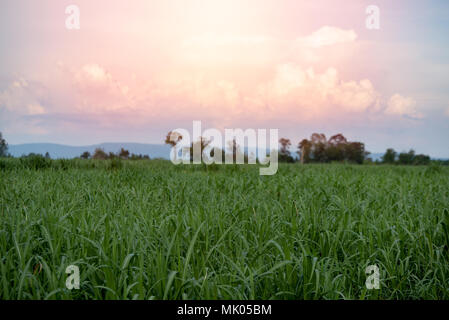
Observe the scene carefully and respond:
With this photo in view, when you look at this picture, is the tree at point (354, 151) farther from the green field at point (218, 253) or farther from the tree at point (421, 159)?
the green field at point (218, 253)

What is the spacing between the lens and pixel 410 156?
21484 millimetres

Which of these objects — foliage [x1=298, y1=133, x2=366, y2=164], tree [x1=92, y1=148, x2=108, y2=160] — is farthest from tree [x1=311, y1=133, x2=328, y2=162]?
tree [x1=92, y1=148, x2=108, y2=160]

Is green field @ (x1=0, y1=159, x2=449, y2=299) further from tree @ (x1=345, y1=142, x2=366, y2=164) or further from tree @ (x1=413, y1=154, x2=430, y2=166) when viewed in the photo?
tree @ (x1=345, y1=142, x2=366, y2=164)

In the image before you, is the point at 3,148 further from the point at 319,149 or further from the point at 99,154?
the point at 319,149

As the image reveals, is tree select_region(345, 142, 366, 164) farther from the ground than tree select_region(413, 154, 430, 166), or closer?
farther from the ground

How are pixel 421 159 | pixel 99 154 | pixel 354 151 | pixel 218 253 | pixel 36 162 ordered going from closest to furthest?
pixel 218 253
pixel 36 162
pixel 99 154
pixel 421 159
pixel 354 151

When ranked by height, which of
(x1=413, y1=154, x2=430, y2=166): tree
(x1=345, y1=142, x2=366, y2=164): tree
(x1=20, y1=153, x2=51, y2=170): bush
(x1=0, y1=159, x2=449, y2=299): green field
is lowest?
(x1=0, y1=159, x2=449, y2=299): green field

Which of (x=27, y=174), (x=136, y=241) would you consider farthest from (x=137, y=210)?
(x=27, y=174)

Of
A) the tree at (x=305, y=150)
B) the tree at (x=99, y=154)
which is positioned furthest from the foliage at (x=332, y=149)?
the tree at (x=99, y=154)

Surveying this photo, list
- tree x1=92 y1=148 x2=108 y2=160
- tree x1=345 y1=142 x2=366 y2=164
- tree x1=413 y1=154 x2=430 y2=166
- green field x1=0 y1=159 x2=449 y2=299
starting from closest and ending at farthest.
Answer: green field x1=0 y1=159 x2=449 y2=299, tree x1=92 y1=148 x2=108 y2=160, tree x1=413 y1=154 x2=430 y2=166, tree x1=345 y1=142 x2=366 y2=164

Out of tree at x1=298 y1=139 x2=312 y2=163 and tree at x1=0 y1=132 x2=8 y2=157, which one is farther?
tree at x1=298 y1=139 x2=312 y2=163

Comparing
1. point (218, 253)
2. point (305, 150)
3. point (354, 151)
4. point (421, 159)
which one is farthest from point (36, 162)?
point (421, 159)
